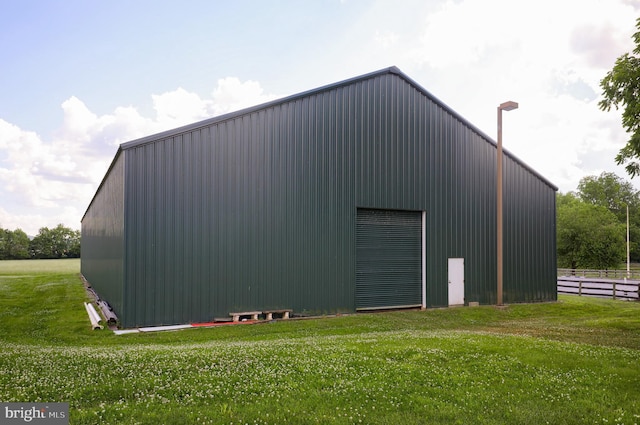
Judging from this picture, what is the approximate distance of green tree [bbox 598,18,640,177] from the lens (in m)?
14.1

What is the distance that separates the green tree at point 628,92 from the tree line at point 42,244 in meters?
94.8

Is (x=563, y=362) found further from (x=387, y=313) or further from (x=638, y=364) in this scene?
(x=387, y=313)

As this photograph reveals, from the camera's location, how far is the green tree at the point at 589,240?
57969mm

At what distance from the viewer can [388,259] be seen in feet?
62.7

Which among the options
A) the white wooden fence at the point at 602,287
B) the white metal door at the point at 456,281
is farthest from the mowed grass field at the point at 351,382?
the white wooden fence at the point at 602,287

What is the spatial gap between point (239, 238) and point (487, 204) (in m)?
12.5

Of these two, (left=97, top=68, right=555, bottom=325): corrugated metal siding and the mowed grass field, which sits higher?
(left=97, top=68, right=555, bottom=325): corrugated metal siding

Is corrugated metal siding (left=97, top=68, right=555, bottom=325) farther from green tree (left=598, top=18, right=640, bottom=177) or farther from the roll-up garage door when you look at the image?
green tree (left=598, top=18, right=640, bottom=177)

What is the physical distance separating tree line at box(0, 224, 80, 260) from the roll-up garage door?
86.8 meters

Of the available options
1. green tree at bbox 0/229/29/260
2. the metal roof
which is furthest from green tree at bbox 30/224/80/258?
the metal roof

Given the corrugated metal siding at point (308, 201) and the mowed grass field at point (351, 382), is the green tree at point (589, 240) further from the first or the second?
the mowed grass field at point (351, 382)

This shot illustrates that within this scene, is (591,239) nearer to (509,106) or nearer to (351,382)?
(509,106)

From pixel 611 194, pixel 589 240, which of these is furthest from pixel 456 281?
pixel 611 194

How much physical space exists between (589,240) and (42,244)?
95.7 m
